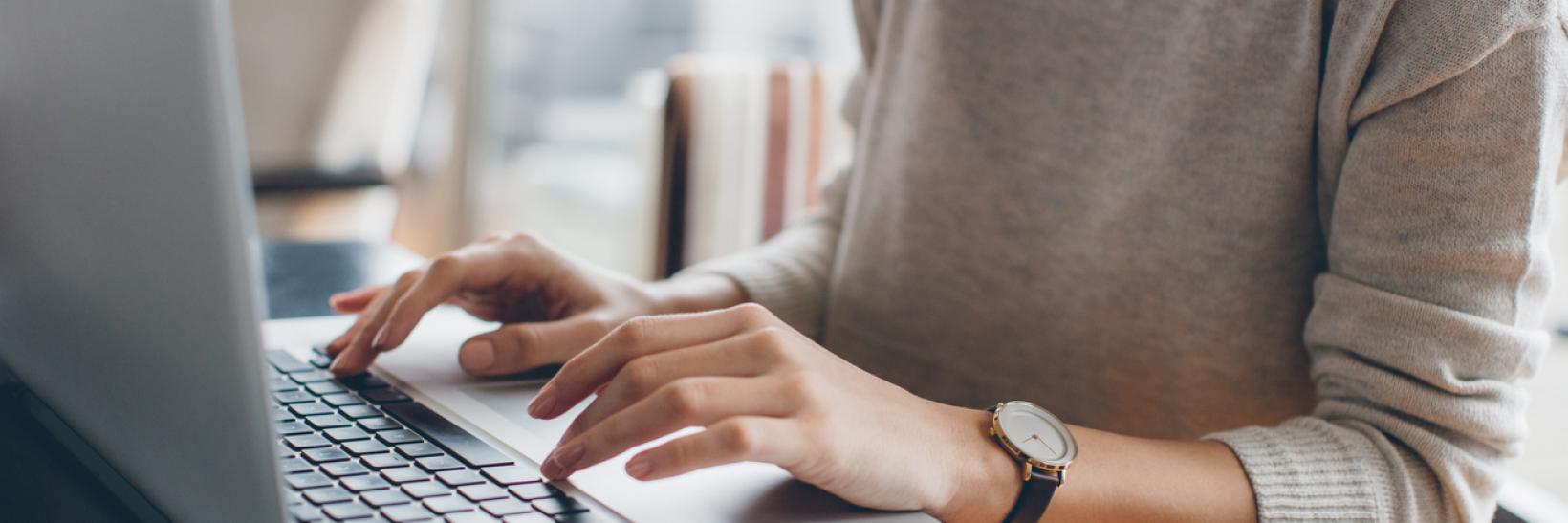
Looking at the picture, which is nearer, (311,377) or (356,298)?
(311,377)

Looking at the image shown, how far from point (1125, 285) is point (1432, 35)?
0.88 feet

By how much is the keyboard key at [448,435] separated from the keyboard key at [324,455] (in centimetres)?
4

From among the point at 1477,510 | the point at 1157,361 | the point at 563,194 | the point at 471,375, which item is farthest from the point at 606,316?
the point at 563,194

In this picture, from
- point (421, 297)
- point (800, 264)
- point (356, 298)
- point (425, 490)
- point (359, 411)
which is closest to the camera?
point (425, 490)

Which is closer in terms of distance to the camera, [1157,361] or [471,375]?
[471,375]

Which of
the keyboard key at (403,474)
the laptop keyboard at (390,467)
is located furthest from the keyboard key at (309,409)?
the keyboard key at (403,474)

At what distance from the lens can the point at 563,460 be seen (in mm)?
498

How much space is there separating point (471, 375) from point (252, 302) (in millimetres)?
322

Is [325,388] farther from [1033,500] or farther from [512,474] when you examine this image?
[1033,500]

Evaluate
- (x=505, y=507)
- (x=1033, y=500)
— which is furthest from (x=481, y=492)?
(x=1033, y=500)

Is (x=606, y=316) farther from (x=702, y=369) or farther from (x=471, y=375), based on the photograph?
(x=702, y=369)

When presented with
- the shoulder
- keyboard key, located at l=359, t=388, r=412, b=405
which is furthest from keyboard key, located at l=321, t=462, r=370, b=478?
the shoulder

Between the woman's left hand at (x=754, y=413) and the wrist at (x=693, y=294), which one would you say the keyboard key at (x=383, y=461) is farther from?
the wrist at (x=693, y=294)

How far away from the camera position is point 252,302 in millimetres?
356
